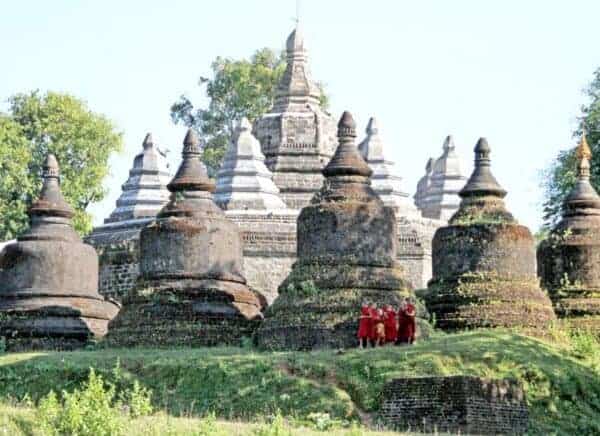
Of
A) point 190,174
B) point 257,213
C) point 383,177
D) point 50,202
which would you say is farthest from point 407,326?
point 383,177

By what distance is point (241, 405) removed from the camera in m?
32.3

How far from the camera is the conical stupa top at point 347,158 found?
37281 millimetres

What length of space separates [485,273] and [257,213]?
12.6 m

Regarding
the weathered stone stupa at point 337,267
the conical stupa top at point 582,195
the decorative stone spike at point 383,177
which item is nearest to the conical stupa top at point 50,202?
the weathered stone stupa at point 337,267

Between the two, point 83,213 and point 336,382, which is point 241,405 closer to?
point 336,382

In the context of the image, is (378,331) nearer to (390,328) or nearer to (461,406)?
(390,328)

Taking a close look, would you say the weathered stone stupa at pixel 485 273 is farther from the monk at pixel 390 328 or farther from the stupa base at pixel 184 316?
the stupa base at pixel 184 316

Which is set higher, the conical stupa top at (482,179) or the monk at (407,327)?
the conical stupa top at (482,179)

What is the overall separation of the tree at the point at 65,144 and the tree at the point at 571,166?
14477 millimetres

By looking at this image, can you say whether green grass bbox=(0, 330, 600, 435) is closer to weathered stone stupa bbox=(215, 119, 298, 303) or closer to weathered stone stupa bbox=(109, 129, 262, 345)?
weathered stone stupa bbox=(109, 129, 262, 345)

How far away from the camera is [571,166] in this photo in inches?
2072

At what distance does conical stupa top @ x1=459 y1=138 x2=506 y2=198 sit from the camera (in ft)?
129

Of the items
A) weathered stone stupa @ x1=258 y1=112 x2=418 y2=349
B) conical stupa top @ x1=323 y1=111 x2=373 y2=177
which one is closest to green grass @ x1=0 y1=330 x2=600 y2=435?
weathered stone stupa @ x1=258 y1=112 x2=418 y2=349

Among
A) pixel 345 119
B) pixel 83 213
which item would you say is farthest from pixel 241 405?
pixel 83 213
